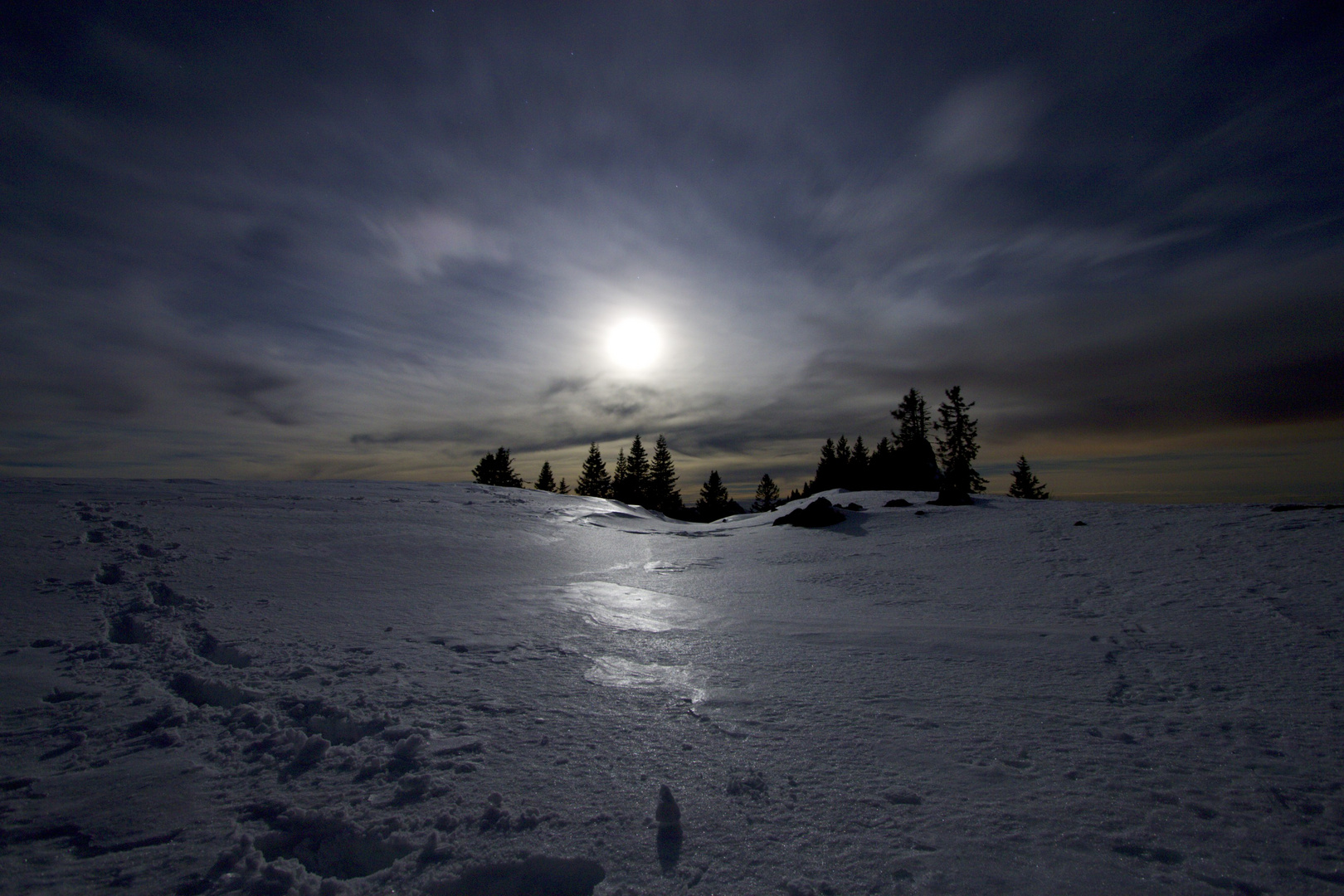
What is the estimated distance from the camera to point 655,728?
9.68 ft

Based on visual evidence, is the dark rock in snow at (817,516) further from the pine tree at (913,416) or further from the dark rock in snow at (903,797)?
the pine tree at (913,416)

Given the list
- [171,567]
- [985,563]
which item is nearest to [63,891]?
[171,567]

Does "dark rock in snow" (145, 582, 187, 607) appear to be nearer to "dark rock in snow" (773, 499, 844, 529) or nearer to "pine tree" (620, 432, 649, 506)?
"dark rock in snow" (773, 499, 844, 529)

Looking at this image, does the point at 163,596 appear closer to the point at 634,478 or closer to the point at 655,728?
the point at 655,728

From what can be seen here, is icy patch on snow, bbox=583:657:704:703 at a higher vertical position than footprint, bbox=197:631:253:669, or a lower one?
lower

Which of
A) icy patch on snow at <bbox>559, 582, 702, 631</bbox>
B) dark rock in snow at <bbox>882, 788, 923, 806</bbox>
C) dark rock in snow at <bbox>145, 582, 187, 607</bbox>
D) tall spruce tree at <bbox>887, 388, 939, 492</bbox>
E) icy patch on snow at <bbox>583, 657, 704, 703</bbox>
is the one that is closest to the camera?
dark rock in snow at <bbox>882, 788, 923, 806</bbox>

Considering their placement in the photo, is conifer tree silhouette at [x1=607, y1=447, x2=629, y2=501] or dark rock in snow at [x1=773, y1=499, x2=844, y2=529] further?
conifer tree silhouette at [x1=607, y1=447, x2=629, y2=501]

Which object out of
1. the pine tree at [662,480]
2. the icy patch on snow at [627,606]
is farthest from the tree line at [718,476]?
the icy patch on snow at [627,606]

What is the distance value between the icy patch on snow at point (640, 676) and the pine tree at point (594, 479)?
55047 millimetres

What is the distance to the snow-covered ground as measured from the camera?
1965 millimetres

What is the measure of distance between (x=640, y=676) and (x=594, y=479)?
56.3 metres

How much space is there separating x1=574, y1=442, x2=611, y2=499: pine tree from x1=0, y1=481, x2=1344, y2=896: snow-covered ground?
52.5m

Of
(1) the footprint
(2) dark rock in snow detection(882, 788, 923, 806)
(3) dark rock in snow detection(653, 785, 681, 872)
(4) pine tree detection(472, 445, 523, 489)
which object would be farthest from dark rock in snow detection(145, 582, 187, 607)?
(4) pine tree detection(472, 445, 523, 489)

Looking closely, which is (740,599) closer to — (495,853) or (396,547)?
(495,853)
